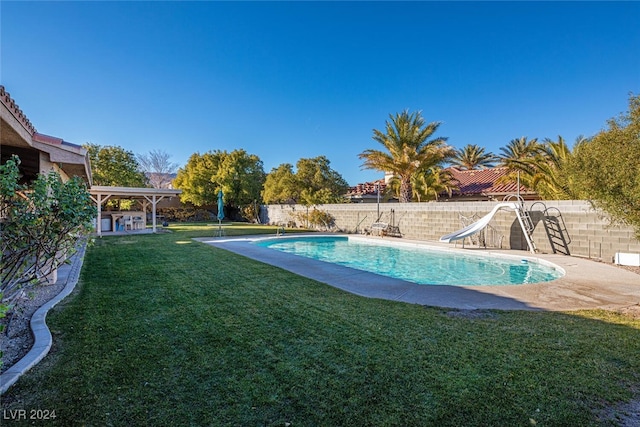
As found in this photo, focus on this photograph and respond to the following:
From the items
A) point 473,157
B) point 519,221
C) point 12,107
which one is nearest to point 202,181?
point 473,157

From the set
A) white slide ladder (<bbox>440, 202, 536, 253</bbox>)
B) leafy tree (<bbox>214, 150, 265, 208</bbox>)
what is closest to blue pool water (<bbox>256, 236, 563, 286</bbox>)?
white slide ladder (<bbox>440, 202, 536, 253</bbox>)

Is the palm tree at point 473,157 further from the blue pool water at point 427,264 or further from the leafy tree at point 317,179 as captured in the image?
the blue pool water at point 427,264

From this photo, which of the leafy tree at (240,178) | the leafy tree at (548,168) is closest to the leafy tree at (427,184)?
the leafy tree at (548,168)

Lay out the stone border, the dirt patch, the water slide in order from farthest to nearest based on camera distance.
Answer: the water slide
the dirt patch
the stone border

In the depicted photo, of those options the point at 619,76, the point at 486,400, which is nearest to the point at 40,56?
the point at 486,400

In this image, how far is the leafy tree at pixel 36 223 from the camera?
127 inches

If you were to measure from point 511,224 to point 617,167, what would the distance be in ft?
30.1

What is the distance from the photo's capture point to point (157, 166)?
4772cm

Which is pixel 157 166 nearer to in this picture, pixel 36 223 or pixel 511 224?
pixel 511 224

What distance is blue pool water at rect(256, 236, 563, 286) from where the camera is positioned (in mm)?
9312

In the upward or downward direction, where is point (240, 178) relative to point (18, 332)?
upward

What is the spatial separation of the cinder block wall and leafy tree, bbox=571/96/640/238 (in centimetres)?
260

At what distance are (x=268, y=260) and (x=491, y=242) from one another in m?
9.99

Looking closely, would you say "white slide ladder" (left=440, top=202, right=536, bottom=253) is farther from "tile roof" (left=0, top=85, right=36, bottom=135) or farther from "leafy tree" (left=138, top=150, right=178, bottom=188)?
"leafy tree" (left=138, top=150, right=178, bottom=188)
